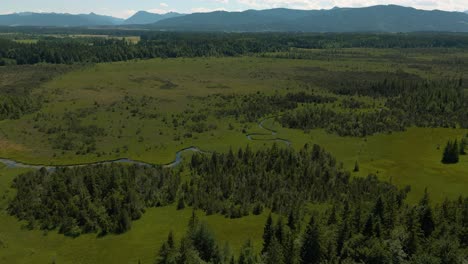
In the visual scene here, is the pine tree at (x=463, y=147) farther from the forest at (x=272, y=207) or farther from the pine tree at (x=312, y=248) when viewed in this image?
the pine tree at (x=312, y=248)

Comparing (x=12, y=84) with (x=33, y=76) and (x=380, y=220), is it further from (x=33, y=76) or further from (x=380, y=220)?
(x=380, y=220)

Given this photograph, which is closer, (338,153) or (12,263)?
(12,263)

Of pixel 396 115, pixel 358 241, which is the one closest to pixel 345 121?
pixel 396 115

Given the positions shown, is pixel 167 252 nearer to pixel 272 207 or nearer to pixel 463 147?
pixel 272 207

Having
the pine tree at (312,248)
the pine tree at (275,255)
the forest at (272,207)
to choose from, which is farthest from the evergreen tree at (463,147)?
the pine tree at (275,255)

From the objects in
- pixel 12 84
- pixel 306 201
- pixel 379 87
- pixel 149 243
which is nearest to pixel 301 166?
pixel 306 201
